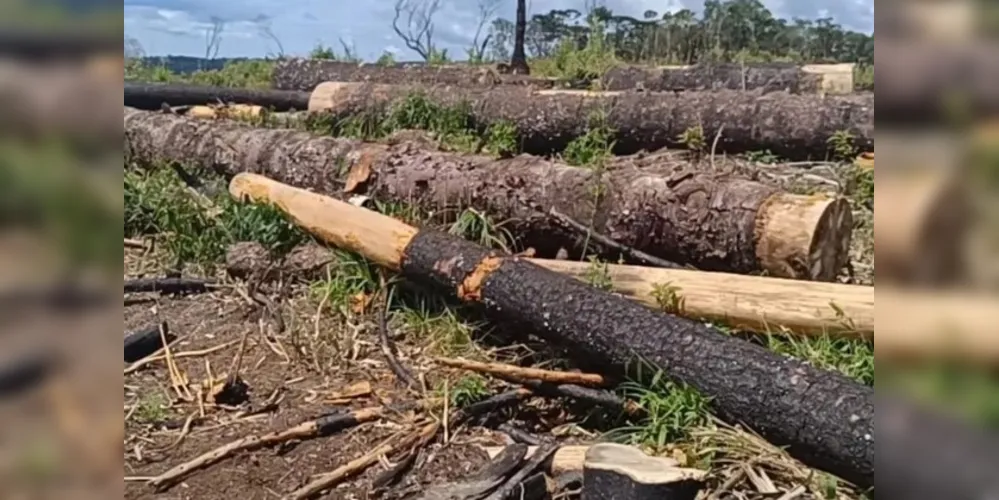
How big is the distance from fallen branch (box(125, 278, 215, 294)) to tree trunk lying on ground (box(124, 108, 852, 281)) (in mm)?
726

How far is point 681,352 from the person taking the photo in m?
2.60

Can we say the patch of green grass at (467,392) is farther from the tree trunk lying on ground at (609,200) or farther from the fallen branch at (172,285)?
the fallen branch at (172,285)

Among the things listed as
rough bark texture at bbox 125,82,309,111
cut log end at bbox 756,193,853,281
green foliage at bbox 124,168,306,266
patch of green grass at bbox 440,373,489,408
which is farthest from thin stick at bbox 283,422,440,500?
rough bark texture at bbox 125,82,309,111

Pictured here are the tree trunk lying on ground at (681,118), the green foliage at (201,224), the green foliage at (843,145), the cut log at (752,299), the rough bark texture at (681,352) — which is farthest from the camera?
the tree trunk lying on ground at (681,118)

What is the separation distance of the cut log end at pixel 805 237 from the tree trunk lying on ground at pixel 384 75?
12.9 ft

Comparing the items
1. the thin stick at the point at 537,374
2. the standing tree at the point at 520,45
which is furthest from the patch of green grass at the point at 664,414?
the standing tree at the point at 520,45

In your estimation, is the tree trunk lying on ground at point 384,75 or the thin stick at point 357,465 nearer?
the thin stick at point 357,465

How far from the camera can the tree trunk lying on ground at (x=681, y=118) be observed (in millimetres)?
4809

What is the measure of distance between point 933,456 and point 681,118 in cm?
485

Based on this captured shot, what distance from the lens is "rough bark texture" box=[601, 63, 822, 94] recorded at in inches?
258

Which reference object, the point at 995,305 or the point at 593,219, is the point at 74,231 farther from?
the point at 593,219

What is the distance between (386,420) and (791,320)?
1.28 meters

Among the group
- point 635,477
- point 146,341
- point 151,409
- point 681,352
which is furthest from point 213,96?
point 635,477

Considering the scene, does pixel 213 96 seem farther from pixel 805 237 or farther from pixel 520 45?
pixel 805 237
